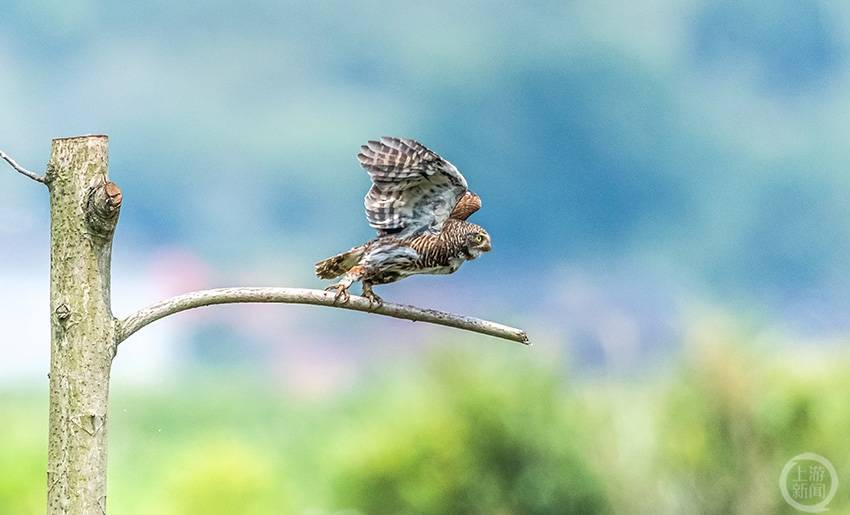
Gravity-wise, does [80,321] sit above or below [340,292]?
below

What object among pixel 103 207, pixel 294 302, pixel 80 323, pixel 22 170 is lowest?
pixel 80 323

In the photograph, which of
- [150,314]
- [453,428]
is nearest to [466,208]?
[150,314]

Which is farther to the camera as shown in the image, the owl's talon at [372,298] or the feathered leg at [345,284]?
the owl's talon at [372,298]

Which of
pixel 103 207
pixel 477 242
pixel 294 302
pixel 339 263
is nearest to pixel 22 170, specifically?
pixel 103 207

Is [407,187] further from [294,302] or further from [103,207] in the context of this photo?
[103,207]

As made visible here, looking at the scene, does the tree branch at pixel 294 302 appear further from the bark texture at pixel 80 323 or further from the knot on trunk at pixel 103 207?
the knot on trunk at pixel 103 207

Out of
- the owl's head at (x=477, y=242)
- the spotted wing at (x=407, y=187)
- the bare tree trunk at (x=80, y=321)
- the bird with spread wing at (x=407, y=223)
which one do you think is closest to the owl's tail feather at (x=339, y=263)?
the bird with spread wing at (x=407, y=223)

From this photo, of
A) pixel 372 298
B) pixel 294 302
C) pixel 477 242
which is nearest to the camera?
pixel 294 302
